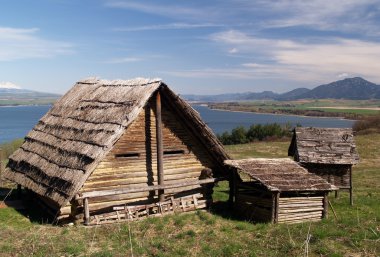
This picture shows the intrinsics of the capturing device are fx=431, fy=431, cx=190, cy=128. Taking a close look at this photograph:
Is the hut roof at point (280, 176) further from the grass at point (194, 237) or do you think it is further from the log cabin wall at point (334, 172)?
the log cabin wall at point (334, 172)

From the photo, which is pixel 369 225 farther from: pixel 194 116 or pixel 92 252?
pixel 92 252

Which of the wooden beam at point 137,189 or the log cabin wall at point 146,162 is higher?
the log cabin wall at point 146,162

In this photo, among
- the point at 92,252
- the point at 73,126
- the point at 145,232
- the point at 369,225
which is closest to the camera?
the point at 92,252

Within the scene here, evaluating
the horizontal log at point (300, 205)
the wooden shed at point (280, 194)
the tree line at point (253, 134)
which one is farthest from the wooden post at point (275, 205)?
the tree line at point (253, 134)

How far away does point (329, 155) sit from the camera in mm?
21500

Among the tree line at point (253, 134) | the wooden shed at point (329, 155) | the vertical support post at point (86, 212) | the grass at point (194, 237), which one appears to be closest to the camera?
the grass at point (194, 237)

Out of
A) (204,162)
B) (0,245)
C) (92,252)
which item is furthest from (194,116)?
(0,245)

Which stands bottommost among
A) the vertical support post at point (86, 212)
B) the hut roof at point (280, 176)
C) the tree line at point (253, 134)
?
the tree line at point (253, 134)

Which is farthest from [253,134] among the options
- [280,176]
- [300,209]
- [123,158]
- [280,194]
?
[123,158]

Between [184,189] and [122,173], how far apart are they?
116 inches

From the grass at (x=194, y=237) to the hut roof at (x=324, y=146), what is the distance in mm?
3870

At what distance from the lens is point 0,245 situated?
11805 mm

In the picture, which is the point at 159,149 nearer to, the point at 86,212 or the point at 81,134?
the point at 81,134

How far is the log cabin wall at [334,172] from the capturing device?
21.6 metres
